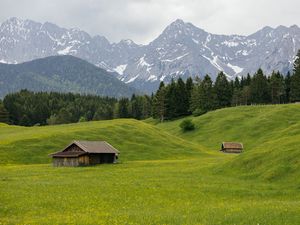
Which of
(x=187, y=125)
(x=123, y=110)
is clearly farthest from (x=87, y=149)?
(x=123, y=110)

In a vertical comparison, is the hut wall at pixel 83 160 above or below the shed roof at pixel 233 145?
below

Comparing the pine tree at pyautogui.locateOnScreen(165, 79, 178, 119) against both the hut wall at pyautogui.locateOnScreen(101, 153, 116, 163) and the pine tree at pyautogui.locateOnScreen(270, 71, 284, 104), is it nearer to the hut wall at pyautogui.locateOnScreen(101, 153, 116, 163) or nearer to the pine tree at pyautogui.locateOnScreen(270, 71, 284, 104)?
the pine tree at pyautogui.locateOnScreen(270, 71, 284, 104)

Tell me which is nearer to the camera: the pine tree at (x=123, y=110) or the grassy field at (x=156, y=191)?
the grassy field at (x=156, y=191)

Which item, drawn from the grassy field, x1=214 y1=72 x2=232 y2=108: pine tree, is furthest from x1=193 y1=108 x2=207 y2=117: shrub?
the grassy field

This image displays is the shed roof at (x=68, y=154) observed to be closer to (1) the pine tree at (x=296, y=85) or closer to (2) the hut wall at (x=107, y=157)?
(2) the hut wall at (x=107, y=157)

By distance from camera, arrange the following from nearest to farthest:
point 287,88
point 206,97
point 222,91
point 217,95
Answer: point 206,97, point 287,88, point 217,95, point 222,91

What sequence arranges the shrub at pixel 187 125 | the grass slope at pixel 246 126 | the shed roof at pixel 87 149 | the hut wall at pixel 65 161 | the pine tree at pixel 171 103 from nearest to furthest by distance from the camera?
1. the shed roof at pixel 87 149
2. the hut wall at pixel 65 161
3. the grass slope at pixel 246 126
4. the shrub at pixel 187 125
5. the pine tree at pixel 171 103

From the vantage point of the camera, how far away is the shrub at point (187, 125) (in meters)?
134

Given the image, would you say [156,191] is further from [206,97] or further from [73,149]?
[206,97]

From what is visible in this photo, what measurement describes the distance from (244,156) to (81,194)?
1036 inches

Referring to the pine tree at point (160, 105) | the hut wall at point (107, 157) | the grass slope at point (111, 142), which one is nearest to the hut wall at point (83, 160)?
the hut wall at point (107, 157)

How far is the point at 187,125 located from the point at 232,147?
27378 millimetres

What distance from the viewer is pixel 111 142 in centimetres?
9969

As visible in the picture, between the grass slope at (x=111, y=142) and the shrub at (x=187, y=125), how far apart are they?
59.8 ft
